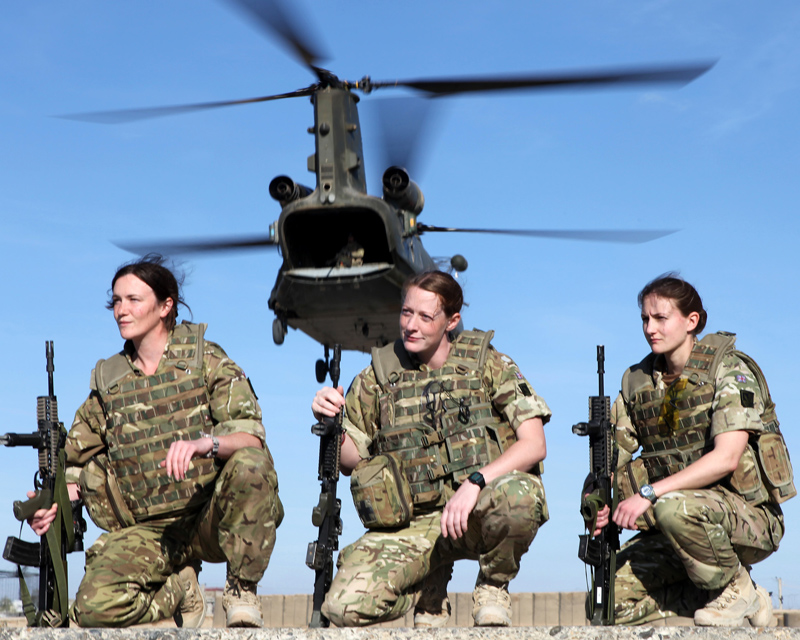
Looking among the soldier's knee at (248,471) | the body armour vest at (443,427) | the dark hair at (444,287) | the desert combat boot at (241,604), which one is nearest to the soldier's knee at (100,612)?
the desert combat boot at (241,604)

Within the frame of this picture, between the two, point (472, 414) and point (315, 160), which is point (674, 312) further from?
point (315, 160)

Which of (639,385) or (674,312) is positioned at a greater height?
(674,312)

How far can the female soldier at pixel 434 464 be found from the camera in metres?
4.55

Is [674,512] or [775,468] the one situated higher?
[775,468]

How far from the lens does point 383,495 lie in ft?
15.8

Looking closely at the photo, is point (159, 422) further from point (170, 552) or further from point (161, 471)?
point (170, 552)

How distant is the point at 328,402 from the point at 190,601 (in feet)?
4.58

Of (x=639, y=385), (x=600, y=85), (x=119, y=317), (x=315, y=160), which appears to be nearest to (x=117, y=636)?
(x=119, y=317)

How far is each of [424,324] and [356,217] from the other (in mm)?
6946

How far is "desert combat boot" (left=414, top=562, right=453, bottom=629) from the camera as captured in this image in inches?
194

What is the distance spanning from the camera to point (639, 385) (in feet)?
17.5

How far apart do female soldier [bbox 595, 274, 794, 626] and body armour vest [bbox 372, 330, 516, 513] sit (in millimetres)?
665

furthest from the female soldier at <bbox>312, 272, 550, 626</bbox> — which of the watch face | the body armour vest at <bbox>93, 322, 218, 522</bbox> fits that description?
the body armour vest at <bbox>93, 322, 218, 522</bbox>

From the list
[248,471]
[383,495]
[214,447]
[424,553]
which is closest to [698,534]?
[424,553]
